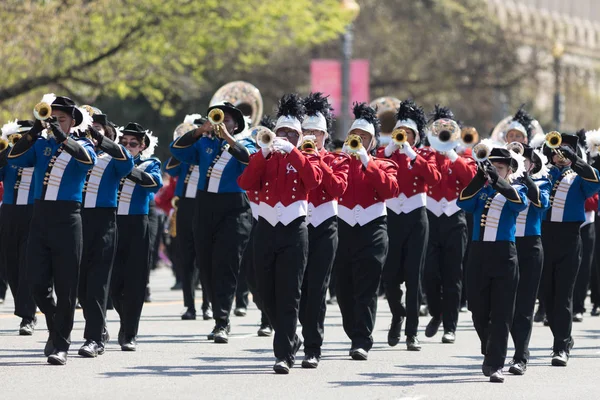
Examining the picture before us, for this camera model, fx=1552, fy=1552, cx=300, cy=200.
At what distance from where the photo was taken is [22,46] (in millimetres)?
28000

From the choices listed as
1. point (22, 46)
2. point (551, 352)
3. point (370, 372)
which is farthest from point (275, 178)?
point (22, 46)

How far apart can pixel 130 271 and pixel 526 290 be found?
140 inches

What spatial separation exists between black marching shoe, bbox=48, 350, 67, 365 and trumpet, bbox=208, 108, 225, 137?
232 centimetres

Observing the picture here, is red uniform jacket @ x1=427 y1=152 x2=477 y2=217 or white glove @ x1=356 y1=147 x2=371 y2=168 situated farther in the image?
red uniform jacket @ x1=427 y1=152 x2=477 y2=217

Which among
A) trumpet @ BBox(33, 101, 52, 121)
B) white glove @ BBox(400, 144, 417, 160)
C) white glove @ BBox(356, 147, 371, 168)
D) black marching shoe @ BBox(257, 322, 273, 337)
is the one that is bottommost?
black marching shoe @ BBox(257, 322, 273, 337)

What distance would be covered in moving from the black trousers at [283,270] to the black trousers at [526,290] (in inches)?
70.6

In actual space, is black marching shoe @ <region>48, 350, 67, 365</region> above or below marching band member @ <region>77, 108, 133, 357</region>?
below

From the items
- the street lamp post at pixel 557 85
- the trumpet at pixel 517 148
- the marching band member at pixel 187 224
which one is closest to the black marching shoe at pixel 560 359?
the trumpet at pixel 517 148

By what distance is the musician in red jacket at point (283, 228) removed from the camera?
12.2 metres

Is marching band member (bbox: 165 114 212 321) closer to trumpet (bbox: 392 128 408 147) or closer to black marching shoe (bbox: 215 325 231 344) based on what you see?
black marching shoe (bbox: 215 325 231 344)

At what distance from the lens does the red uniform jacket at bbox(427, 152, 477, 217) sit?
15219mm

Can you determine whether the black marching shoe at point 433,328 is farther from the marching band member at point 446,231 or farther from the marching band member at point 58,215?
the marching band member at point 58,215

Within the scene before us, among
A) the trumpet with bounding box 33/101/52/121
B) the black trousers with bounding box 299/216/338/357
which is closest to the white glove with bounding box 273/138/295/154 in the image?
the black trousers with bounding box 299/216/338/357

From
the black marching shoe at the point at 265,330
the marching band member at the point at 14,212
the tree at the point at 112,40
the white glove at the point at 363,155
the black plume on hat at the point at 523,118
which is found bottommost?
the black marching shoe at the point at 265,330
